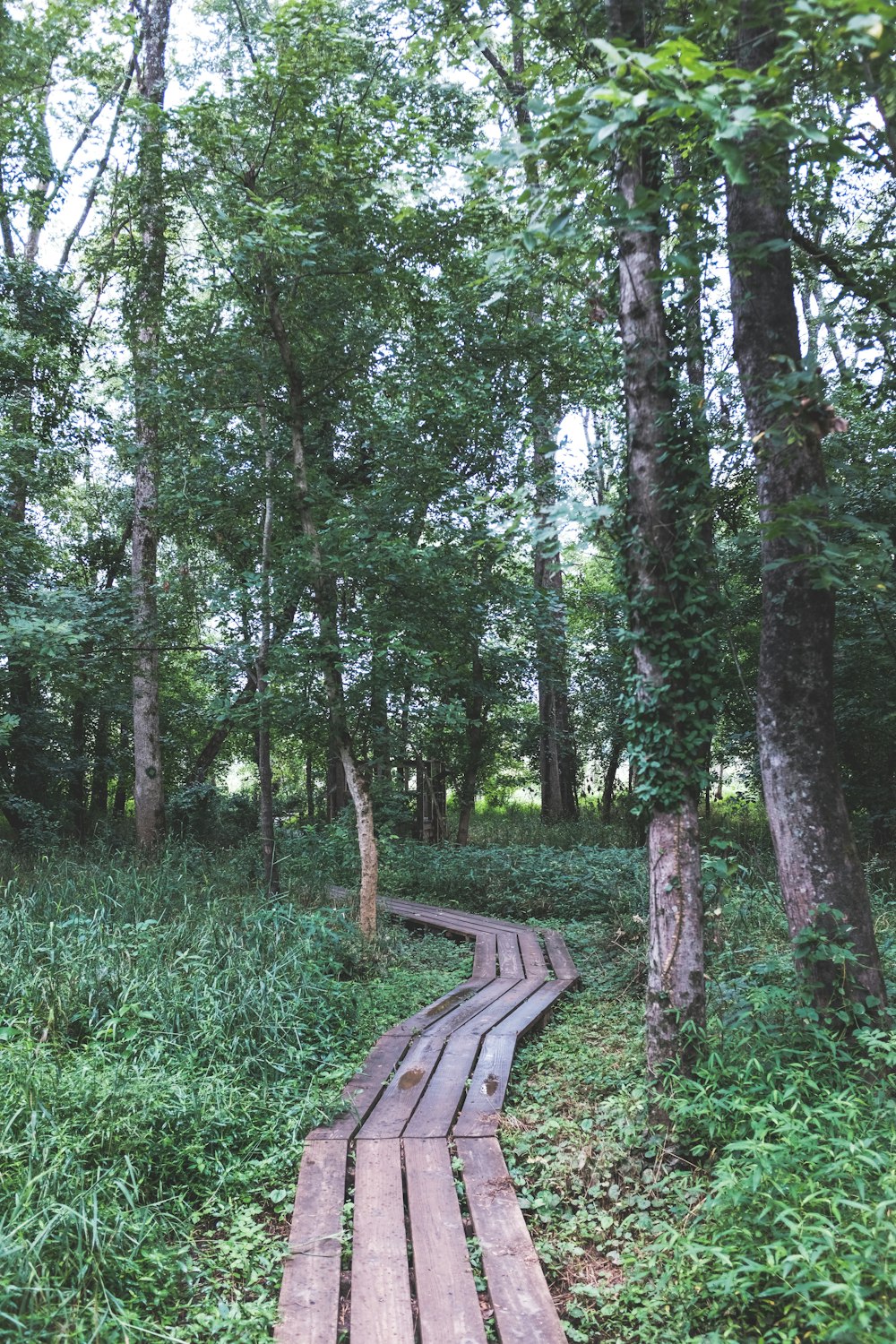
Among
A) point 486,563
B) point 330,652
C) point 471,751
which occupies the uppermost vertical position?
point 486,563

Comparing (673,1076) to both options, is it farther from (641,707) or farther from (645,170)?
(645,170)

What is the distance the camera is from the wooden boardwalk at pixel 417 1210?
248 cm

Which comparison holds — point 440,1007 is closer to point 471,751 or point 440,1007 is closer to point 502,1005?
point 502,1005

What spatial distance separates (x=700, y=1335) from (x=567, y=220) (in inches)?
151

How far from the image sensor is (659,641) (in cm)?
373

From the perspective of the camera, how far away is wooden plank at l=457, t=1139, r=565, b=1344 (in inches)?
96.1

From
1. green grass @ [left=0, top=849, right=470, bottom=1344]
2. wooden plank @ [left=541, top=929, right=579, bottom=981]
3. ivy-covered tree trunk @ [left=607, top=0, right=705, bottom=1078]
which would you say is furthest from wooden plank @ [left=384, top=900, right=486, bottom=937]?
ivy-covered tree trunk @ [left=607, top=0, right=705, bottom=1078]

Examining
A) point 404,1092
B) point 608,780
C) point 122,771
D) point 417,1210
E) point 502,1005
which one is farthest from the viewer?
point 608,780

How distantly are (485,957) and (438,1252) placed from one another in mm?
3778

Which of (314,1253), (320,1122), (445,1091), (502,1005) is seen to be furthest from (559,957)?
(314,1253)

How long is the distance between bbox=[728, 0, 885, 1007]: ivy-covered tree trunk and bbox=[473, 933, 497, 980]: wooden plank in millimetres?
3013

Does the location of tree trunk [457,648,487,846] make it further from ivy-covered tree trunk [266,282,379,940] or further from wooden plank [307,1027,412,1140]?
wooden plank [307,1027,412,1140]

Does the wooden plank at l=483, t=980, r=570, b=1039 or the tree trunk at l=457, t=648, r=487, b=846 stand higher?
the tree trunk at l=457, t=648, r=487, b=846

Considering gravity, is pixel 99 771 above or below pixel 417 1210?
above
